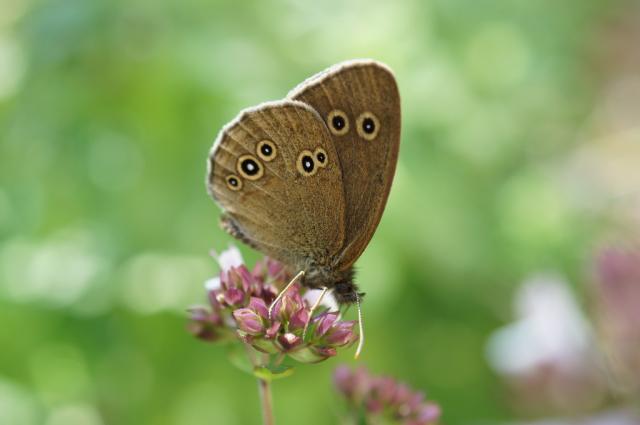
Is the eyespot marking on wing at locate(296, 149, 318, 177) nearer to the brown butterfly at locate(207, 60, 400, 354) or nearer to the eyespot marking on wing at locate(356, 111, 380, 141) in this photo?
the brown butterfly at locate(207, 60, 400, 354)

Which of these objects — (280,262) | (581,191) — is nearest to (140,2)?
(280,262)

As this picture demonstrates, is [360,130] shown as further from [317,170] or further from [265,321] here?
[265,321]

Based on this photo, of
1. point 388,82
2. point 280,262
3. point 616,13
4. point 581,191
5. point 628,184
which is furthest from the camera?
point 616,13

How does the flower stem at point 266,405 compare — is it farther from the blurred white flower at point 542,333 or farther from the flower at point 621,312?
the blurred white flower at point 542,333

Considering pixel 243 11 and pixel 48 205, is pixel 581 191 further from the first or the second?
pixel 48 205

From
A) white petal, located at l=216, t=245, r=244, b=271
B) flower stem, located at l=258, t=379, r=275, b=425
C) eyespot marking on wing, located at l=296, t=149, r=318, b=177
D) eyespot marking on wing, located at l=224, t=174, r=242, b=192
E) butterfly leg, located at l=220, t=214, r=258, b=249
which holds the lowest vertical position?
flower stem, located at l=258, t=379, r=275, b=425

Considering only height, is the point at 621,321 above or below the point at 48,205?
below

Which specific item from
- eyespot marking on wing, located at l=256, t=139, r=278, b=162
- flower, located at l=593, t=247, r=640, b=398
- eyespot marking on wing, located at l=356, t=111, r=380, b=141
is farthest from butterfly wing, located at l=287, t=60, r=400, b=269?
flower, located at l=593, t=247, r=640, b=398
